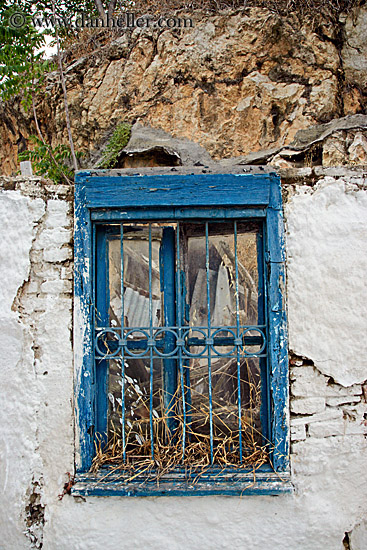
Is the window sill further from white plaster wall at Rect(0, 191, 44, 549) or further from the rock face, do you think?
the rock face

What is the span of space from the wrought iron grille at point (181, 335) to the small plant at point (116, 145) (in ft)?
7.70

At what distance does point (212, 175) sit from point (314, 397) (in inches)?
48.8

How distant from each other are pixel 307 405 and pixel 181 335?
0.73m

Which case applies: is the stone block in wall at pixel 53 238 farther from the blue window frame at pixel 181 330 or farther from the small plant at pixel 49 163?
the small plant at pixel 49 163

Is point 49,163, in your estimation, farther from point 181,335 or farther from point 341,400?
point 341,400

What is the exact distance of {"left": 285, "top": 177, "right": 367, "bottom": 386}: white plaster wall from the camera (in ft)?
6.94

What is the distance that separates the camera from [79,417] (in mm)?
2074

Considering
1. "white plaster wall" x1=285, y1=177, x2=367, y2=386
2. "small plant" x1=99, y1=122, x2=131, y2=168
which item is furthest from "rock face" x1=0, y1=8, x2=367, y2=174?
"white plaster wall" x1=285, y1=177, x2=367, y2=386

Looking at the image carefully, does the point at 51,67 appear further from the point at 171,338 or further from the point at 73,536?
the point at 73,536

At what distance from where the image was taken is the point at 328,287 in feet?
6.96

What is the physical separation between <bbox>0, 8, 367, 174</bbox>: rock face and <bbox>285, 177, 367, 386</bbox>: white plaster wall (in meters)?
2.43

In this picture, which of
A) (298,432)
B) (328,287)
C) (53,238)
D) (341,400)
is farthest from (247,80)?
(298,432)

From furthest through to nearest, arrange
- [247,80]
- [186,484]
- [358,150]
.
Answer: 1. [247,80]
2. [358,150]
3. [186,484]

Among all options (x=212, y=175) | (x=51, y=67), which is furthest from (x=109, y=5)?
(x=212, y=175)
